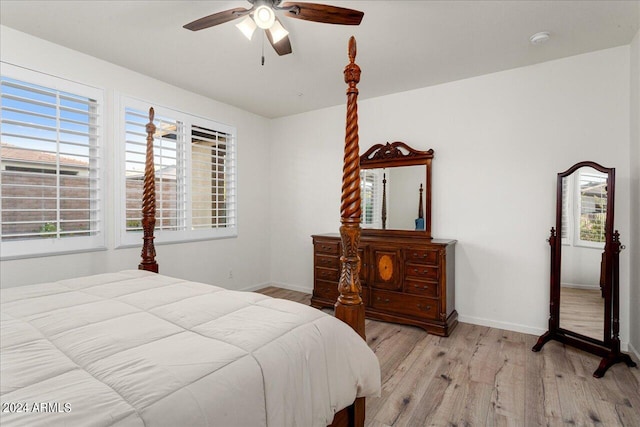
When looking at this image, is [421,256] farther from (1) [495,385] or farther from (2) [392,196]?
(1) [495,385]

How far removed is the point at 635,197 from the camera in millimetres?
2660

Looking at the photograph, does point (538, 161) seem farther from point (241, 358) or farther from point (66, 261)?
point (66, 261)

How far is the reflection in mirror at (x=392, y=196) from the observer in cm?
374

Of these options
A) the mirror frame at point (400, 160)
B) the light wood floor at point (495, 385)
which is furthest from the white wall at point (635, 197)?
the mirror frame at point (400, 160)

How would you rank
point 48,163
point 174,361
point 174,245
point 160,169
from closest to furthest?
point 174,361, point 48,163, point 160,169, point 174,245

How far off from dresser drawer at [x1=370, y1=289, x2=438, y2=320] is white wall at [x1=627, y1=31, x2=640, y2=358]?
152 centimetres

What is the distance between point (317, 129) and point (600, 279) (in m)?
3.48

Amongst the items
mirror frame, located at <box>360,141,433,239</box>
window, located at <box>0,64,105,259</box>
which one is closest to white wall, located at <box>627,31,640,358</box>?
mirror frame, located at <box>360,141,433,239</box>

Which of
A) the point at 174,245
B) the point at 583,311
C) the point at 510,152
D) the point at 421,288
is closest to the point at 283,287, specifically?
the point at 174,245

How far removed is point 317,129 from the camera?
4.59m

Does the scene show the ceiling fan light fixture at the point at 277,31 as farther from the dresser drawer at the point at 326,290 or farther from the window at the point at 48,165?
the dresser drawer at the point at 326,290

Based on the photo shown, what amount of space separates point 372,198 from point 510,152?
1528mm

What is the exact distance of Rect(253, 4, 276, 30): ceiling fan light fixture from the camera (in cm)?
187

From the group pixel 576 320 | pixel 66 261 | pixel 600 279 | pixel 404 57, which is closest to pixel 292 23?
pixel 404 57
